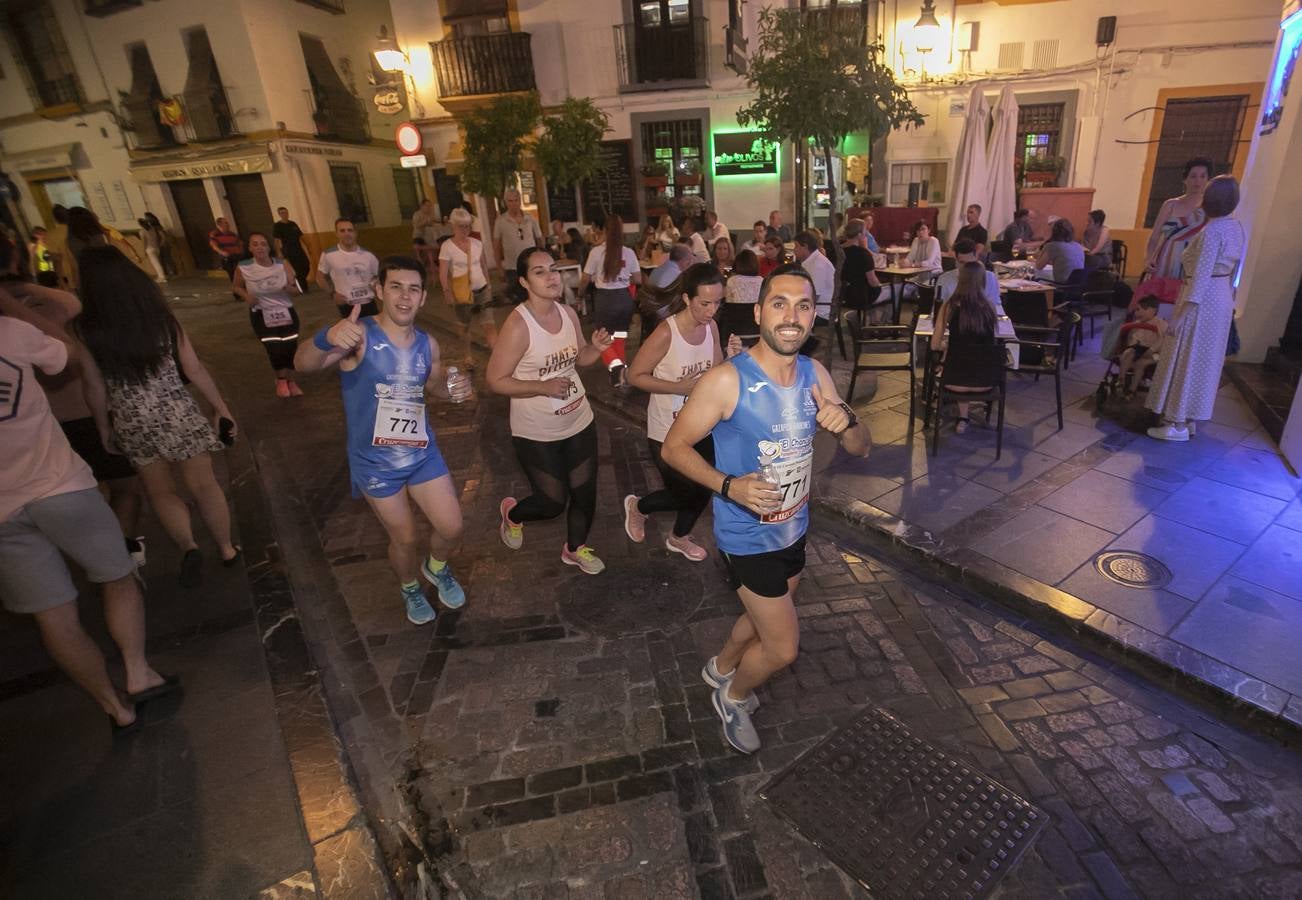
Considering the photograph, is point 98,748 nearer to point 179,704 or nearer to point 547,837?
point 179,704

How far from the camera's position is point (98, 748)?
3244 millimetres

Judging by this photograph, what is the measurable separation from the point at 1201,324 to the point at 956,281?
201cm

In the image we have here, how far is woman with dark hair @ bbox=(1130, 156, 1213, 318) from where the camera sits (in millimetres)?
6264

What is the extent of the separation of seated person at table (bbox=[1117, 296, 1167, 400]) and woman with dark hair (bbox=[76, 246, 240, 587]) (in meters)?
7.93

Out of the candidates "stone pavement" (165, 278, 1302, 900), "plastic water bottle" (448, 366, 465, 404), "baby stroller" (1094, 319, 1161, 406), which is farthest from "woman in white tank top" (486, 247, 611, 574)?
"baby stroller" (1094, 319, 1161, 406)

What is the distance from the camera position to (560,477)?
421cm

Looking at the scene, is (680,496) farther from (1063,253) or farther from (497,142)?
(497,142)

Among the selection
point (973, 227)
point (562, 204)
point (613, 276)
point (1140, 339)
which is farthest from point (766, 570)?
point (562, 204)

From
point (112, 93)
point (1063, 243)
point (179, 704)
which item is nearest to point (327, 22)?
point (112, 93)

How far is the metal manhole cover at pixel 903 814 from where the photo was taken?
2.50m

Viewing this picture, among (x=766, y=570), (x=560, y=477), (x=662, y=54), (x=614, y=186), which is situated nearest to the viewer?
(x=766, y=570)

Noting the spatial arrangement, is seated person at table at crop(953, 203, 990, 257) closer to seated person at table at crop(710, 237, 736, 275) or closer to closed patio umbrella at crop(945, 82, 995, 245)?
closed patio umbrella at crop(945, 82, 995, 245)

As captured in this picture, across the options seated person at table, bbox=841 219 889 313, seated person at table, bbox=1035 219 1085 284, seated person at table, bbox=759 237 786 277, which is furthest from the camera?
seated person at table, bbox=841 219 889 313

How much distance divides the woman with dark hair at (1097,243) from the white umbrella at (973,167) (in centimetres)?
189
